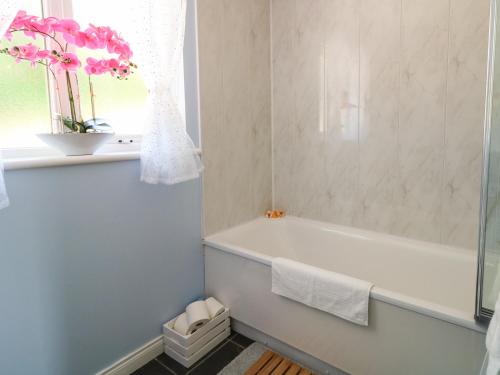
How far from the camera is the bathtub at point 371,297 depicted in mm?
1281

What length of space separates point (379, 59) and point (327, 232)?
1139 millimetres

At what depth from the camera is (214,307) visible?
1964 mm

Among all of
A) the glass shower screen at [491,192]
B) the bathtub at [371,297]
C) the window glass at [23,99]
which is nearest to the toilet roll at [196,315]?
the bathtub at [371,297]

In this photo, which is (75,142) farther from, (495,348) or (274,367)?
(495,348)

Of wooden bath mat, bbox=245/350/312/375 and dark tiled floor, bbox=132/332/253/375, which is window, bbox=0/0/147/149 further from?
wooden bath mat, bbox=245/350/312/375

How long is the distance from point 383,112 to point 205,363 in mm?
1744

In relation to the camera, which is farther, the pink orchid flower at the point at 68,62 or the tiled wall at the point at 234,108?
the tiled wall at the point at 234,108

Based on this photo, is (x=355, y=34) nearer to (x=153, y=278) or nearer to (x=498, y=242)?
(x=498, y=242)

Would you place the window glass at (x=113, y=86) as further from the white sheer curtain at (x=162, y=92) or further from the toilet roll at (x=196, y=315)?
the toilet roll at (x=196, y=315)

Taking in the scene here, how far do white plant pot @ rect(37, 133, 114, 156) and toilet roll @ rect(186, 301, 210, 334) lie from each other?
1001 mm

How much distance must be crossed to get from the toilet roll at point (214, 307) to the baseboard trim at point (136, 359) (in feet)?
0.98

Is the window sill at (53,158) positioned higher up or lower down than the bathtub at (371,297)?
higher up

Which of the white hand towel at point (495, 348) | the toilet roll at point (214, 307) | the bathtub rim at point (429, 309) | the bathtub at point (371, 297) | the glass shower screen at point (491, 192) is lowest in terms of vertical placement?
the toilet roll at point (214, 307)

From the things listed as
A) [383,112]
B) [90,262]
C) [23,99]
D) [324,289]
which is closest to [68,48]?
[23,99]
